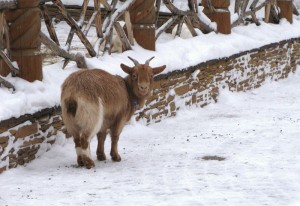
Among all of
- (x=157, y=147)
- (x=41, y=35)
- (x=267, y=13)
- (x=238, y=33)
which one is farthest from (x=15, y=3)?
(x=267, y=13)

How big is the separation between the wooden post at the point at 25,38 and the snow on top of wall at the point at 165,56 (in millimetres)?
144

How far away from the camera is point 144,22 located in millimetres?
10547

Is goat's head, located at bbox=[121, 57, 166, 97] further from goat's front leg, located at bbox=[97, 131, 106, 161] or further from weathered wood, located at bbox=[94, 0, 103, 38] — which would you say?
weathered wood, located at bbox=[94, 0, 103, 38]

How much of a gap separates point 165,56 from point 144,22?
630mm

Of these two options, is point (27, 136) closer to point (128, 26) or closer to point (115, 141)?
point (115, 141)

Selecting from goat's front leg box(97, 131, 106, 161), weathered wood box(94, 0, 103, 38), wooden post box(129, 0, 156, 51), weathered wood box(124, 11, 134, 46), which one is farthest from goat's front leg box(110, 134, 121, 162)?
wooden post box(129, 0, 156, 51)

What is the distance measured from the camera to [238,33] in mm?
14031

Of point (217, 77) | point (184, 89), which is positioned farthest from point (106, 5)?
point (217, 77)

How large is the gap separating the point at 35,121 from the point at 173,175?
66.9 inches

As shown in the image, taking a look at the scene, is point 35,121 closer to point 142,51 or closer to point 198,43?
point 142,51

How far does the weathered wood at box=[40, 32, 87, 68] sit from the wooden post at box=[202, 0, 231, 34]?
4632mm

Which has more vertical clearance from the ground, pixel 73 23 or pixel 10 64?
pixel 73 23

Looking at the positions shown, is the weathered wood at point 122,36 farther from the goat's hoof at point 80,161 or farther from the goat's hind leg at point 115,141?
the goat's hoof at point 80,161

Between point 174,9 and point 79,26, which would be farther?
point 174,9
